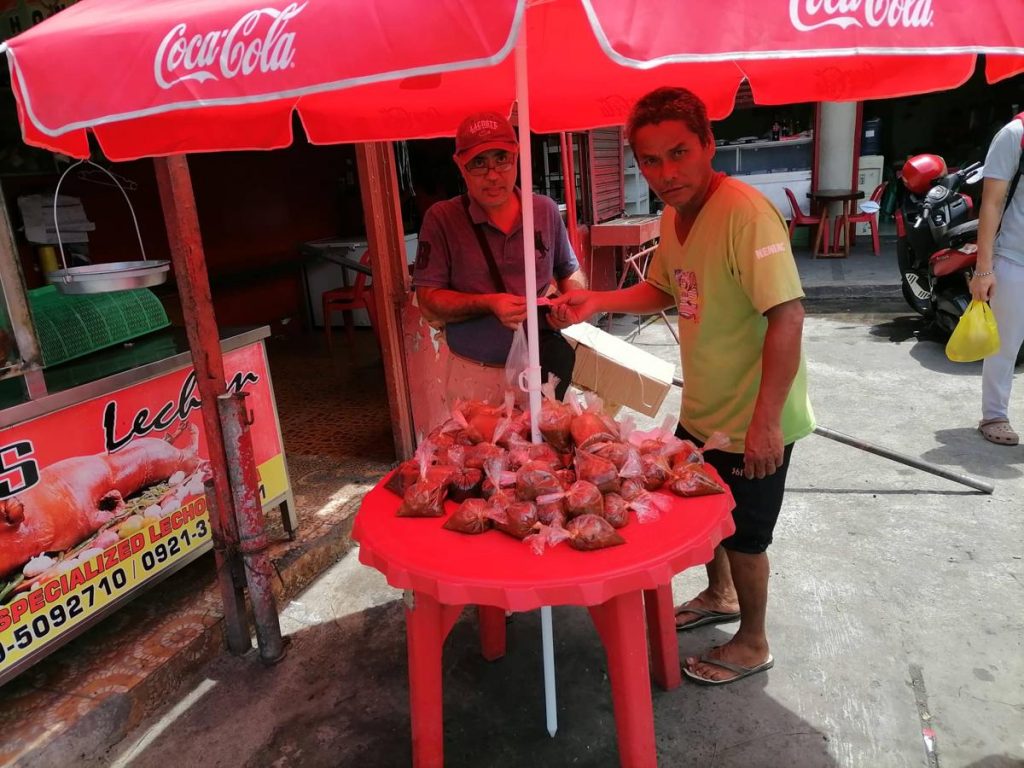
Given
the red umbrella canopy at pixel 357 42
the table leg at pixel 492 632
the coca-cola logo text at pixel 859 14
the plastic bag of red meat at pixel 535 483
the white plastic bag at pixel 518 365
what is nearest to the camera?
the red umbrella canopy at pixel 357 42

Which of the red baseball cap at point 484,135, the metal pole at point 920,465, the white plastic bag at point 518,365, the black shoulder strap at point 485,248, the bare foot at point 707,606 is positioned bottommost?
the bare foot at point 707,606

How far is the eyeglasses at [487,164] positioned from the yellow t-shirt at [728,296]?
63cm

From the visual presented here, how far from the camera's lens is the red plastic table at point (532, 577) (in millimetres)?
1645

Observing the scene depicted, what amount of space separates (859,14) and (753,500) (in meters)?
1.52

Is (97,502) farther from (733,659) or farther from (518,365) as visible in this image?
(733,659)

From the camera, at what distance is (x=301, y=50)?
132 cm

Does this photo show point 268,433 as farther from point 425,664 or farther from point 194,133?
point 425,664

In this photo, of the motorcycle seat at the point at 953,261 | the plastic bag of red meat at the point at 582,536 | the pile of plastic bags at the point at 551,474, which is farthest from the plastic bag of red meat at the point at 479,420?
the motorcycle seat at the point at 953,261

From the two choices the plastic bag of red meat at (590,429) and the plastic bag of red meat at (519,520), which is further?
the plastic bag of red meat at (590,429)

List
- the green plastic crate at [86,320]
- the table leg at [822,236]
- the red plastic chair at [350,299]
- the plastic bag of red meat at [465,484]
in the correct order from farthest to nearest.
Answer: the table leg at [822,236], the red plastic chair at [350,299], the green plastic crate at [86,320], the plastic bag of red meat at [465,484]

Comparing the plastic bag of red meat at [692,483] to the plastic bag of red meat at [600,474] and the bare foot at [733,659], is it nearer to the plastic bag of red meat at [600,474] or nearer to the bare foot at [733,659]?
the plastic bag of red meat at [600,474]

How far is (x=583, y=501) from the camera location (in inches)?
70.3

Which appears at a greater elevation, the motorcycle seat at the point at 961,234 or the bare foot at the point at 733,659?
the motorcycle seat at the point at 961,234

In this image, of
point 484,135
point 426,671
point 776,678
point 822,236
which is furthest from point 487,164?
point 822,236
